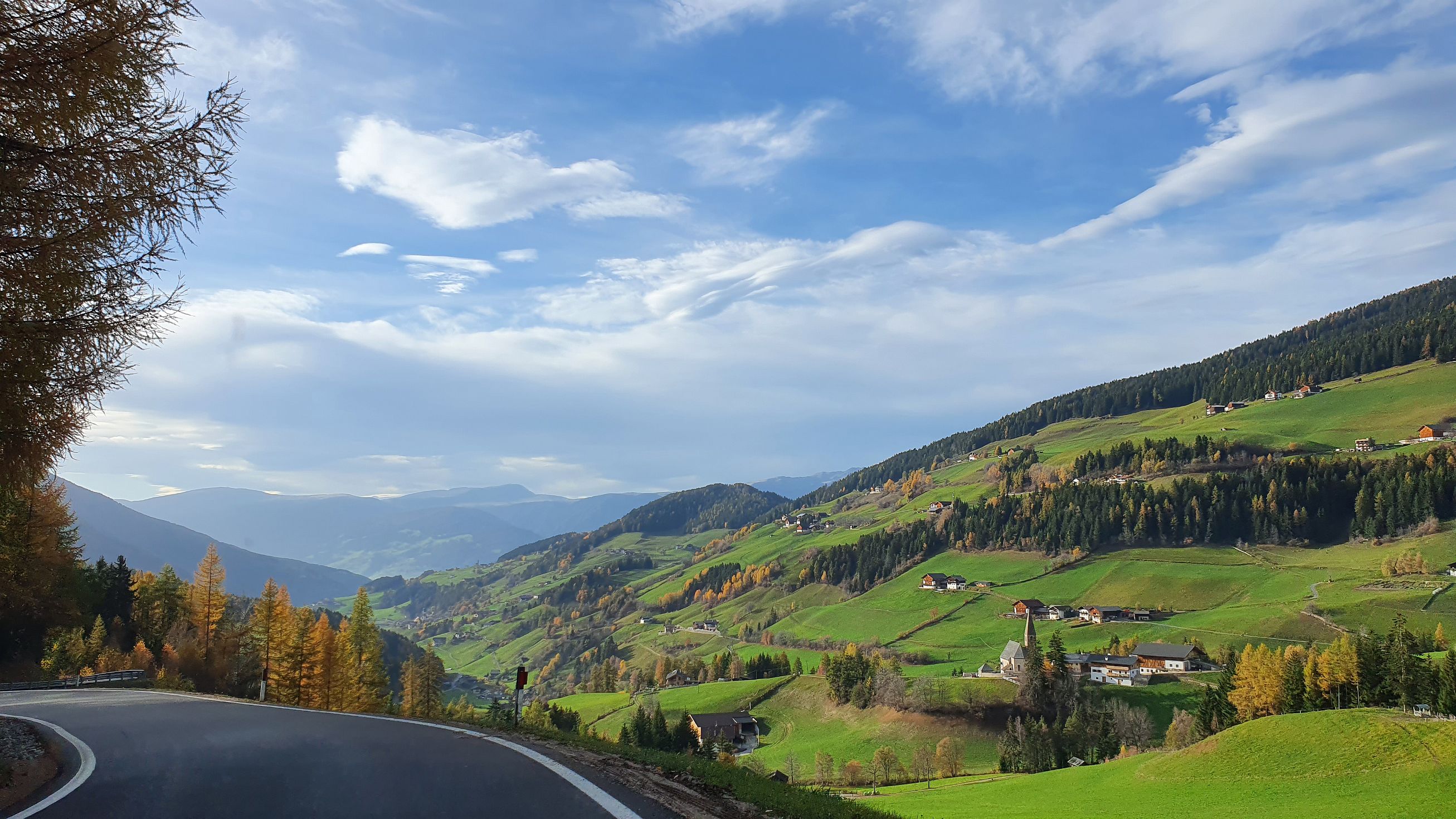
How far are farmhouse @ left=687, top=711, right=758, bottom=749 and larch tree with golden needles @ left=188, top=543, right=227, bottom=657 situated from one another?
194ft

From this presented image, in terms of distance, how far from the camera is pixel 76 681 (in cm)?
3847

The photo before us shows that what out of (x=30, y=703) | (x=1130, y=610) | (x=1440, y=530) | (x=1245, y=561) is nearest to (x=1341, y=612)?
(x=1130, y=610)

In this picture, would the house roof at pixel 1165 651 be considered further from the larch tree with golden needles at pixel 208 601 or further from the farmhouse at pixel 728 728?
the larch tree with golden needles at pixel 208 601

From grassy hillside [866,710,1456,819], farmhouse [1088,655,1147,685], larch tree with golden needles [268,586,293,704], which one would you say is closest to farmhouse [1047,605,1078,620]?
farmhouse [1088,655,1147,685]

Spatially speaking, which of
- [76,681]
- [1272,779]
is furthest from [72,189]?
[1272,779]

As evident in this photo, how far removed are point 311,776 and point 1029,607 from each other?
552 feet

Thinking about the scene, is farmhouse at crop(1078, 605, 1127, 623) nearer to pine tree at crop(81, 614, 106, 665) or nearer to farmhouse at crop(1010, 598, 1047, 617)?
farmhouse at crop(1010, 598, 1047, 617)

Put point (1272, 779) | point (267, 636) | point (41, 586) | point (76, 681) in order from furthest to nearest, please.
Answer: point (1272, 779) < point (267, 636) < point (41, 586) < point (76, 681)

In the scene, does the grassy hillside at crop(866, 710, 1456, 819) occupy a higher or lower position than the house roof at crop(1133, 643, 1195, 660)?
higher

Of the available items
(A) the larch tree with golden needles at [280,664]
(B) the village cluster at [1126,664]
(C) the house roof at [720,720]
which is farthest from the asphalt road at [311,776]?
(B) the village cluster at [1126,664]

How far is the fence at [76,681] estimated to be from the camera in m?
36.5

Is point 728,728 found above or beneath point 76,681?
beneath

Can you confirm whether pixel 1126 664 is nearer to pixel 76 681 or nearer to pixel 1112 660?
pixel 1112 660

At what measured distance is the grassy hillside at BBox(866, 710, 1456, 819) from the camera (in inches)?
1809
